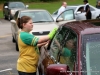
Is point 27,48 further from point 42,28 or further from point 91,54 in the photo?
point 42,28

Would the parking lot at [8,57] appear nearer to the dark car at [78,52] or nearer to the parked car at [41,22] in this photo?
the parked car at [41,22]

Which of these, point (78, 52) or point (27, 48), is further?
point (27, 48)

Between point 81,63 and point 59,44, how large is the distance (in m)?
1.26

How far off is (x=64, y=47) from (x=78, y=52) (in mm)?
763

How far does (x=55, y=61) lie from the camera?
4934 mm

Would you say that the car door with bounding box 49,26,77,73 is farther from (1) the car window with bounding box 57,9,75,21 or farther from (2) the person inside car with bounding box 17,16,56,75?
(1) the car window with bounding box 57,9,75,21

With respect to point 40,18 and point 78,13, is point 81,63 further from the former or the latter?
point 78,13

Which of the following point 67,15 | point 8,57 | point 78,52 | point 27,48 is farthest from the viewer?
point 67,15

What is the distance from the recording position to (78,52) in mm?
4141

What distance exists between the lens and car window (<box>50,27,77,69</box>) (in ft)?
14.5

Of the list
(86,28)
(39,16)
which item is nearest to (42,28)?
(39,16)

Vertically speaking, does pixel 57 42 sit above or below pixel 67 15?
above

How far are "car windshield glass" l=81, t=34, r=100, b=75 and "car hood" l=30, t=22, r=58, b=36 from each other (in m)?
7.65

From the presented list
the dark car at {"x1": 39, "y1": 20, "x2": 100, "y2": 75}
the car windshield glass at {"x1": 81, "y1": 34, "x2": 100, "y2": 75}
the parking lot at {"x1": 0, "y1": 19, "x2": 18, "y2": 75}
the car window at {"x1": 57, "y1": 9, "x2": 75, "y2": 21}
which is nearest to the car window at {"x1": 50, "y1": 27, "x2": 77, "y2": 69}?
the dark car at {"x1": 39, "y1": 20, "x2": 100, "y2": 75}
